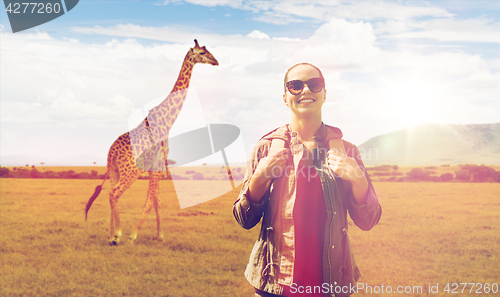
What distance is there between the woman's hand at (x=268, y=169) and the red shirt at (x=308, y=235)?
0.20 meters

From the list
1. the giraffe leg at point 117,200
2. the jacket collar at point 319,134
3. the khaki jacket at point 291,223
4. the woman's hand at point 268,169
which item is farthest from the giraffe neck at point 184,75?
the woman's hand at point 268,169

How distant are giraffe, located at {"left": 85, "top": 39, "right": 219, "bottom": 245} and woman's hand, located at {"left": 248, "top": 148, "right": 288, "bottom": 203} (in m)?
7.75

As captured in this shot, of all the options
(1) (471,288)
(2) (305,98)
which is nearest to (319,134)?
(2) (305,98)

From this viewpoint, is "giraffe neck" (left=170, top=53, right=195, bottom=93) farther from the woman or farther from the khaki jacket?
the khaki jacket

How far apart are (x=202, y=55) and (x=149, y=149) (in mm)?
3175

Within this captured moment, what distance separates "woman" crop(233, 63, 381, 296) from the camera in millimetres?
2863

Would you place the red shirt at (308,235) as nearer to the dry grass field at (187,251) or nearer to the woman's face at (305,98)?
the woman's face at (305,98)

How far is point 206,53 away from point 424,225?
36.0 ft

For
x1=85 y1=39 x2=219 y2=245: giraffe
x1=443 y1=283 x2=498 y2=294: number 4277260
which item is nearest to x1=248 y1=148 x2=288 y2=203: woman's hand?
x1=443 y1=283 x2=498 y2=294: number 4277260

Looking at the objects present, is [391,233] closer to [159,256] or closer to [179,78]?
[159,256]

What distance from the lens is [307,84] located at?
10.0 ft

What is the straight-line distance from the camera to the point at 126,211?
50.3 ft

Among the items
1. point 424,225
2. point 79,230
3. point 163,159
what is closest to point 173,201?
point 79,230

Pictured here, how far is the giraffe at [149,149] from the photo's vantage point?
1027 cm
